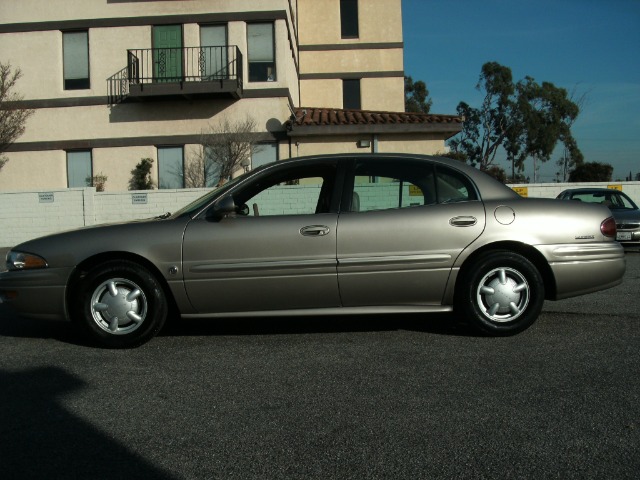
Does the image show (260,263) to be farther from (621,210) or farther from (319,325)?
(621,210)

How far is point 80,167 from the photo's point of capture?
21.6m

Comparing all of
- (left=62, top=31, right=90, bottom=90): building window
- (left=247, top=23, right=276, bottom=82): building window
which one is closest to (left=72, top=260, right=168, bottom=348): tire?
(left=247, top=23, right=276, bottom=82): building window

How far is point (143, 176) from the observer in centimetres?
2086

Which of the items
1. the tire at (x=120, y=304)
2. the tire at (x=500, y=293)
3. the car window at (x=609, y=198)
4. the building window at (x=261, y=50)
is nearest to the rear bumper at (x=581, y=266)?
the tire at (x=500, y=293)

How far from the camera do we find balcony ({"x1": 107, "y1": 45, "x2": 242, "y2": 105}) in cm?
2019

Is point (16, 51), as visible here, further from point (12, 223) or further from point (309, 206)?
point (309, 206)

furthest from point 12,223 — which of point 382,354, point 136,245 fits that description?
point 382,354

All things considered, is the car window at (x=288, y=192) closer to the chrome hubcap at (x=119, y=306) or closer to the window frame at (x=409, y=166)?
the window frame at (x=409, y=166)

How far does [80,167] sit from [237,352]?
59.1 ft

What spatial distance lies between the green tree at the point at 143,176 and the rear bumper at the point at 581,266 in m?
16.8

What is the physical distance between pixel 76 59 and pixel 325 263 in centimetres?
1840

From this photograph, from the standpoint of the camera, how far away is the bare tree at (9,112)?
2050 centimetres

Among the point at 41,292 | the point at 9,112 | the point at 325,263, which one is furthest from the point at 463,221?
the point at 9,112

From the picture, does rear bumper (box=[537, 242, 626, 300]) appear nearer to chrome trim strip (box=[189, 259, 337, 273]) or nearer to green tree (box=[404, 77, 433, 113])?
chrome trim strip (box=[189, 259, 337, 273])
